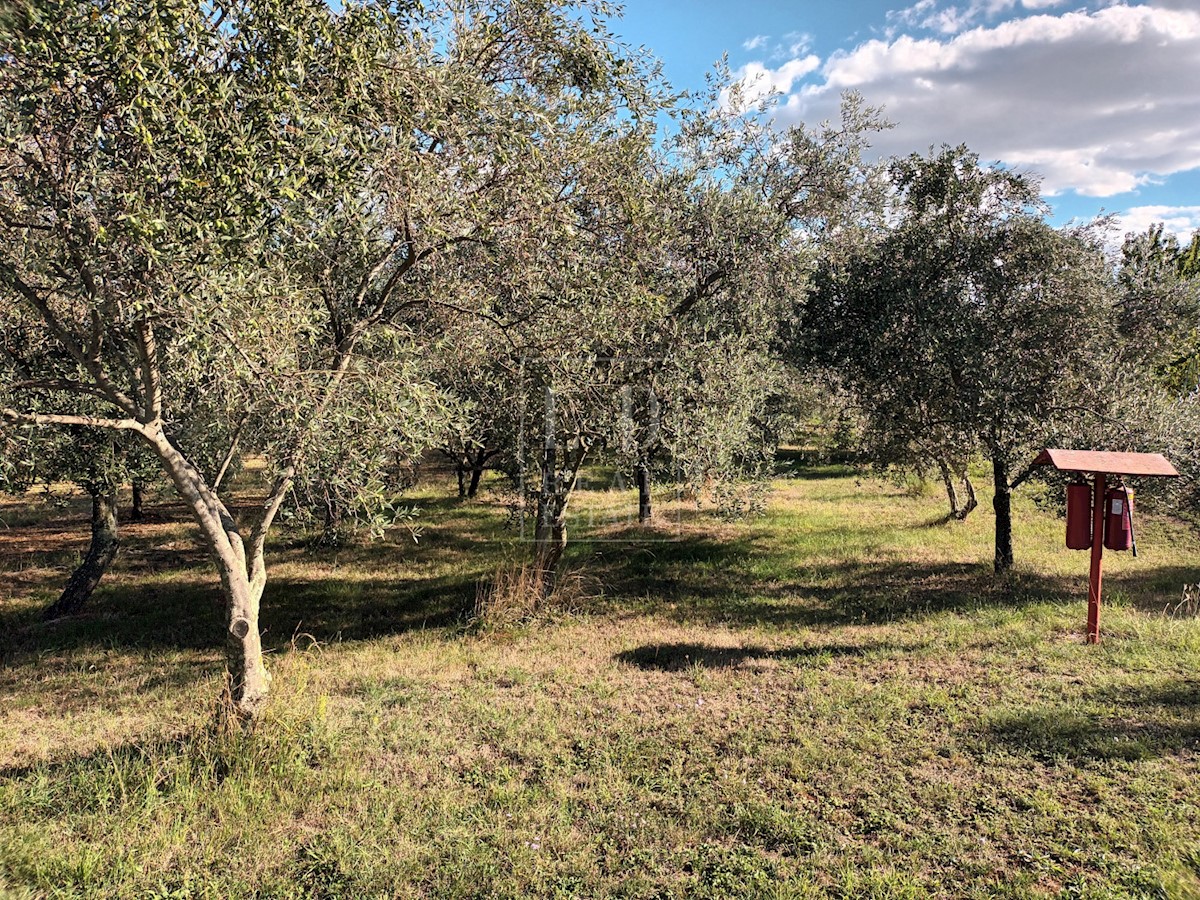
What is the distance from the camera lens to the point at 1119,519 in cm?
857

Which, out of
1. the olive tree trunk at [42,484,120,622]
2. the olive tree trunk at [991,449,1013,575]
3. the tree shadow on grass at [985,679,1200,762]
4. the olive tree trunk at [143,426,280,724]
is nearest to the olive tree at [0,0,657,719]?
the olive tree trunk at [143,426,280,724]

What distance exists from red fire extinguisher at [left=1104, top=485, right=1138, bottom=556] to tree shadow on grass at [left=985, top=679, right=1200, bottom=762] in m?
1.81

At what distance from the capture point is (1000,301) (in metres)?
11.8

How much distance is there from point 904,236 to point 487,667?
10584mm

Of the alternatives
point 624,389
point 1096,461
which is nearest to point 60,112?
point 624,389

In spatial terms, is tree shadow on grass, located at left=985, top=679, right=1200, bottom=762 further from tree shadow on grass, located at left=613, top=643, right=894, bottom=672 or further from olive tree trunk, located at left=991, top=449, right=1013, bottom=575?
olive tree trunk, located at left=991, top=449, right=1013, bottom=575

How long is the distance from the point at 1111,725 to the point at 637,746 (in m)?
4.67

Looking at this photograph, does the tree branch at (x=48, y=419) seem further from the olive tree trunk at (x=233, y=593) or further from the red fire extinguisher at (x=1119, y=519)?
the red fire extinguisher at (x=1119, y=519)

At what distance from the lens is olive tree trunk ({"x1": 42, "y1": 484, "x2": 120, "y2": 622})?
12.6m

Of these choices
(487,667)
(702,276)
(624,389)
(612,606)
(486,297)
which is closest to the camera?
(486,297)

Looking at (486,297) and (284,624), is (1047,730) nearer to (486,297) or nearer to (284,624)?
(486,297)

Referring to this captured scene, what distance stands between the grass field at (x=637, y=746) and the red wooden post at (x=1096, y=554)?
0.40 meters

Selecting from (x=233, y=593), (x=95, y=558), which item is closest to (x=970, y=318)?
(x=233, y=593)

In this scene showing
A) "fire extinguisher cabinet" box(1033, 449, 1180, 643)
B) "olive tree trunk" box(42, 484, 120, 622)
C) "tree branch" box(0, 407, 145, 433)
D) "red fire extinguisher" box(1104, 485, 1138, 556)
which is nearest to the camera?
"tree branch" box(0, 407, 145, 433)
